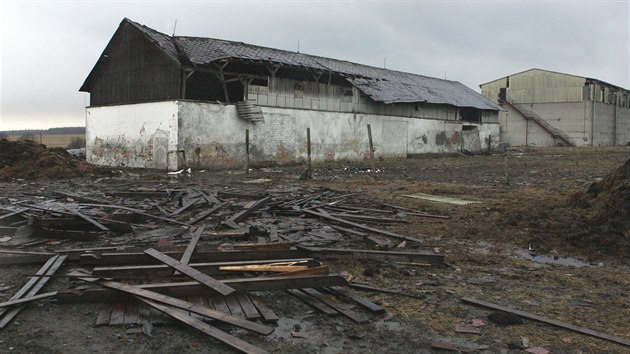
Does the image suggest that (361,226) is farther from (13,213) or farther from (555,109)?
(555,109)

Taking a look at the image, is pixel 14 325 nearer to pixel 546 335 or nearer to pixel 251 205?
pixel 546 335

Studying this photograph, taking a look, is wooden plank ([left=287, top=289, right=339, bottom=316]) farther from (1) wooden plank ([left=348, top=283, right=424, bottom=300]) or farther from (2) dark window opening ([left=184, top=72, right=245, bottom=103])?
(2) dark window opening ([left=184, top=72, right=245, bottom=103])

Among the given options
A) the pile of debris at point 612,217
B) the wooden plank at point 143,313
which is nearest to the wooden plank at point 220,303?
the wooden plank at point 143,313

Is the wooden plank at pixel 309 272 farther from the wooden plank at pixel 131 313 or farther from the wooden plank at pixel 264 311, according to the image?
the wooden plank at pixel 131 313

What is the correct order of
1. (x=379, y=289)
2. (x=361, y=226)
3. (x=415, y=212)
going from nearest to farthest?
(x=379, y=289)
(x=361, y=226)
(x=415, y=212)

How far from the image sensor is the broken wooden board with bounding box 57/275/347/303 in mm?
4520

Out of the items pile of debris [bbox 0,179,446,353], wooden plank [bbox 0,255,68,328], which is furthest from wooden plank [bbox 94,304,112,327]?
wooden plank [bbox 0,255,68,328]

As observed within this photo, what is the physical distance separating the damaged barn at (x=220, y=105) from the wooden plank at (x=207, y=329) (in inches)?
680

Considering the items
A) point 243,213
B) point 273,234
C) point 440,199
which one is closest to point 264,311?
point 273,234

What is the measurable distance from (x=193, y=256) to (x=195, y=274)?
3.03ft

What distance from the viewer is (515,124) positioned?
170 feet

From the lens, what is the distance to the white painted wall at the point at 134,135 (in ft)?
76.4

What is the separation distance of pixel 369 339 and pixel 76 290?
280 cm

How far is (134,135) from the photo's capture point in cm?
2514
